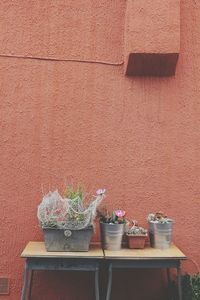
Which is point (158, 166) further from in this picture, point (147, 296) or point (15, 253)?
point (15, 253)

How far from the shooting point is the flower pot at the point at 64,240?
420 centimetres

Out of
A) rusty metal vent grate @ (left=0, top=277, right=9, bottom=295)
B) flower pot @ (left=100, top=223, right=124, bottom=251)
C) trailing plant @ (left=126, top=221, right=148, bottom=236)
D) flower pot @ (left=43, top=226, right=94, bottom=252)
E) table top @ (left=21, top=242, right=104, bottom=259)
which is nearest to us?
table top @ (left=21, top=242, right=104, bottom=259)

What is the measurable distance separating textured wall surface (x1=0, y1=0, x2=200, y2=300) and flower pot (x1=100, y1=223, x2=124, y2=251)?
1.20 feet

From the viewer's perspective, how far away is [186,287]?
14.2ft

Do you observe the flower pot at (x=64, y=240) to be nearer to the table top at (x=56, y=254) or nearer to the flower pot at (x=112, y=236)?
the table top at (x=56, y=254)

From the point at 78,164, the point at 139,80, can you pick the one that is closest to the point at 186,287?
the point at 78,164

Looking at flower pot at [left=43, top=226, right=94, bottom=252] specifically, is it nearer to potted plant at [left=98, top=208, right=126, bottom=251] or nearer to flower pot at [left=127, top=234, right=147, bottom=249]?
potted plant at [left=98, top=208, right=126, bottom=251]

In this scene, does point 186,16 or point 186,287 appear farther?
point 186,16

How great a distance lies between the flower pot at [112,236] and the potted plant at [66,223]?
15 cm

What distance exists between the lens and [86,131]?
471 cm

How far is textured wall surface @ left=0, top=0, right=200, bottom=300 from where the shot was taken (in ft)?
15.2

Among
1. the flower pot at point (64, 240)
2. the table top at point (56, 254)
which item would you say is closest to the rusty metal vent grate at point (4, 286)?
the table top at point (56, 254)

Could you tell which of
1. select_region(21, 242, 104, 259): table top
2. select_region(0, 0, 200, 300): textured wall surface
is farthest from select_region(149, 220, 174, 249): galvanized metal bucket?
select_region(21, 242, 104, 259): table top

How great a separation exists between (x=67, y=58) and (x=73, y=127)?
61 centimetres
